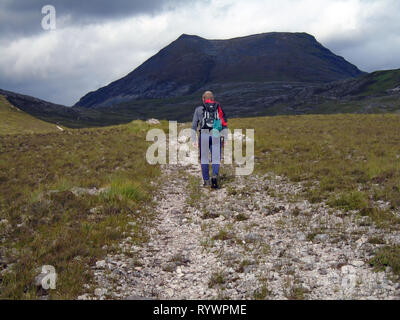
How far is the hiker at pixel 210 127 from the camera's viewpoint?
39.2 ft

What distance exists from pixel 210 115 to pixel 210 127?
0.44 meters

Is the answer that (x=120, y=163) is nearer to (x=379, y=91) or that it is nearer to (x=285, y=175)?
(x=285, y=175)

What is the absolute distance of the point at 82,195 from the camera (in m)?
10.3

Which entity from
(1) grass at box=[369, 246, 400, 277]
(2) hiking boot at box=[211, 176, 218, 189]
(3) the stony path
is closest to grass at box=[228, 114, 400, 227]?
(3) the stony path

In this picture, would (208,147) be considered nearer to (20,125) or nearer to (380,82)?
(20,125)

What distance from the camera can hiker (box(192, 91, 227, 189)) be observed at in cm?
1194

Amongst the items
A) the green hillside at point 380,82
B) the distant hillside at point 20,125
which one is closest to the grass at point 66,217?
the distant hillside at point 20,125

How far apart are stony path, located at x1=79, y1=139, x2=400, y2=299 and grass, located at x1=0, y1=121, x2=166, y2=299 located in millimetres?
464

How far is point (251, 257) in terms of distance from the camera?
21.6 ft

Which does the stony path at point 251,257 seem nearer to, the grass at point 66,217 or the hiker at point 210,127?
the grass at point 66,217

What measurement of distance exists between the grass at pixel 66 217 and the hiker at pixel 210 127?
2424mm

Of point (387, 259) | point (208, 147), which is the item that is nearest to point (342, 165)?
point (208, 147)

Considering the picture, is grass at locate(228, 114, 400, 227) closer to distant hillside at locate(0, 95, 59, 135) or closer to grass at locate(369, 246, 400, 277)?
grass at locate(369, 246, 400, 277)
